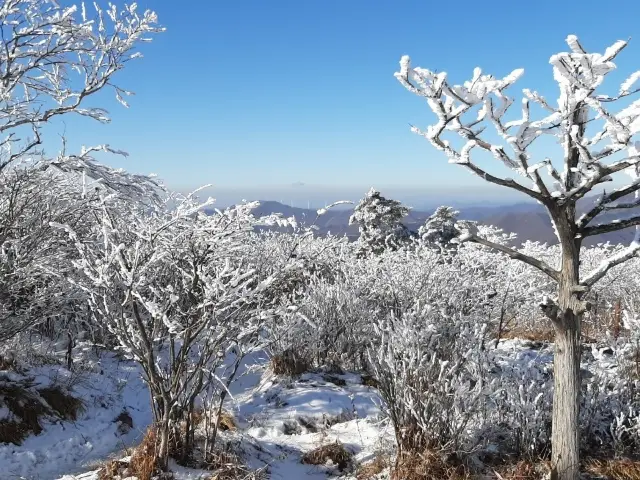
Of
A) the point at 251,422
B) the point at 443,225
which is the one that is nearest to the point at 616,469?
the point at 251,422

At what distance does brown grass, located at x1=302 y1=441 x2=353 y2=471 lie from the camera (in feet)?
18.7

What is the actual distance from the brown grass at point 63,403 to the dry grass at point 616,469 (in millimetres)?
7247

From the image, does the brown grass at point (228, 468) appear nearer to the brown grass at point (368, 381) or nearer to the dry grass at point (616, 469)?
the dry grass at point (616, 469)

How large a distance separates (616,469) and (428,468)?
1964mm

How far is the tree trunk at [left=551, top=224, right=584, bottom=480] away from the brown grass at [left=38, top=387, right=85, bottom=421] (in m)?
6.93

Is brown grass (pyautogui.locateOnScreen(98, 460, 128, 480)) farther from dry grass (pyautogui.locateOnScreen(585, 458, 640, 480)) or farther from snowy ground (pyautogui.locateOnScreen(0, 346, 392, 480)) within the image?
dry grass (pyautogui.locateOnScreen(585, 458, 640, 480))

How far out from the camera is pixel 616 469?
15.6 feet

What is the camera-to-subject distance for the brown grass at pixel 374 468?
502cm

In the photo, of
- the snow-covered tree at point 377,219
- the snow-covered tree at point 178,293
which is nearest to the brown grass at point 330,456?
the snow-covered tree at point 178,293

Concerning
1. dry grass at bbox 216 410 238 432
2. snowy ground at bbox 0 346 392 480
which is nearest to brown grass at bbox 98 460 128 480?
snowy ground at bbox 0 346 392 480

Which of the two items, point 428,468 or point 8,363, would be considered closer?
point 428,468

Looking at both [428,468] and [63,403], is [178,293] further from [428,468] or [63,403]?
[63,403]

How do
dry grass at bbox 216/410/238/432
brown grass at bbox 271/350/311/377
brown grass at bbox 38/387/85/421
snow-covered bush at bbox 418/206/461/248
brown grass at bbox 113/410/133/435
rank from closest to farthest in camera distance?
dry grass at bbox 216/410/238/432 < brown grass at bbox 38/387/85/421 < brown grass at bbox 113/410/133/435 < brown grass at bbox 271/350/311/377 < snow-covered bush at bbox 418/206/461/248

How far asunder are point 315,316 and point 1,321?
5515mm
